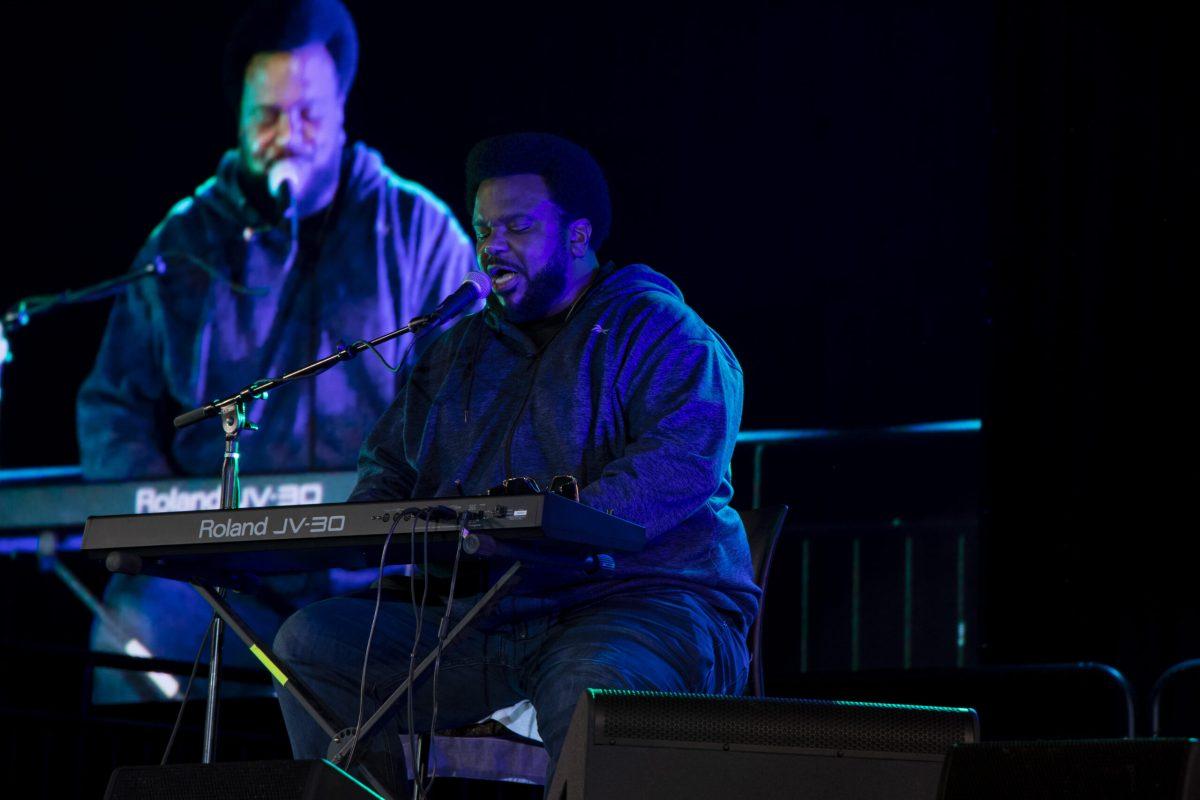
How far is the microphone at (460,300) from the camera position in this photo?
2879 millimetres

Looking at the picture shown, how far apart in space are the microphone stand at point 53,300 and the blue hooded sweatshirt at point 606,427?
2392 mm

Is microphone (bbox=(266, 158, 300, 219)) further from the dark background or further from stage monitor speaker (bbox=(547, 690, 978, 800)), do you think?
stage monitor speaker (bbox=(547, 690, 978, 800))

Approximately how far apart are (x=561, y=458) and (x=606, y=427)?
4.2 inches

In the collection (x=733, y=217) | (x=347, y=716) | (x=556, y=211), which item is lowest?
(x=347, y=716)

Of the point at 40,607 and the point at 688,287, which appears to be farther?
the point at 40,607

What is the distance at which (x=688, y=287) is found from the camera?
4.84m

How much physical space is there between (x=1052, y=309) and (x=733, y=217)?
3.29 feet

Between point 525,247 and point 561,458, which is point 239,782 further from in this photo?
point 525,247

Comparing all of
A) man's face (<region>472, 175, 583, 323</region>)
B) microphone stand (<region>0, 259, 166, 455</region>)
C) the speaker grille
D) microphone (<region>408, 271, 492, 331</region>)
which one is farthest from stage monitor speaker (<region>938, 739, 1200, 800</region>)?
microphone stand (<region>0, 259, 166, 455</region>)

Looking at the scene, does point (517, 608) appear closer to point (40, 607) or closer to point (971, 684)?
point (971, 684)

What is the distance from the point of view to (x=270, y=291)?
5.29 meters

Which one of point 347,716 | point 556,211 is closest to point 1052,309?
point 556,211

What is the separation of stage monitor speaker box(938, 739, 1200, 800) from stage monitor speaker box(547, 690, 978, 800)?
0.65 feet

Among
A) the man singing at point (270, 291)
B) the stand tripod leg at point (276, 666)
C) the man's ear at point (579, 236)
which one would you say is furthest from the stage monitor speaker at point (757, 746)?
the man singing at point (270, 291)
